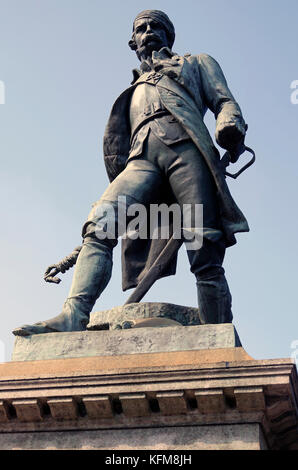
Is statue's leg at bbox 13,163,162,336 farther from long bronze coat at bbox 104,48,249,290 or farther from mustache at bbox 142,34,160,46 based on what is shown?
mustache at bbox 142,34,160,46

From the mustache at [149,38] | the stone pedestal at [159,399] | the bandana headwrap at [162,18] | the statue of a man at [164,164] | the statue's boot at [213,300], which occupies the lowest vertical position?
the stone pedestal at [159,399]

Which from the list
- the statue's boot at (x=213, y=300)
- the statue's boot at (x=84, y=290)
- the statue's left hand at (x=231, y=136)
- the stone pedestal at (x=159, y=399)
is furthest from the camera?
the statue's left hand at (x=231, y=136)

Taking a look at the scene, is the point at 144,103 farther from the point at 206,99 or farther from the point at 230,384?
the point at 230,384

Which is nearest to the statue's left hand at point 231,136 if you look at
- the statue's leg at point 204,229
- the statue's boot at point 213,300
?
the statue's leg at point 204,229

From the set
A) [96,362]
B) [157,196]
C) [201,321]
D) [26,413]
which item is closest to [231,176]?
[157,196]

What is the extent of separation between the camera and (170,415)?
7398mm

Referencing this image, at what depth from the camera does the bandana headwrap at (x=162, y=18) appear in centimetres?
1110

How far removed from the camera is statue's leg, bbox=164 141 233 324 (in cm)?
917

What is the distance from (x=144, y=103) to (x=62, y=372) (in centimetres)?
387

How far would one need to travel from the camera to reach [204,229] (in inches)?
368

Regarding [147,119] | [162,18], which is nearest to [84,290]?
[147,119]

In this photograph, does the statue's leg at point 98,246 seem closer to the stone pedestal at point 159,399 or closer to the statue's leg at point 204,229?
the statue's leg at point 204,229

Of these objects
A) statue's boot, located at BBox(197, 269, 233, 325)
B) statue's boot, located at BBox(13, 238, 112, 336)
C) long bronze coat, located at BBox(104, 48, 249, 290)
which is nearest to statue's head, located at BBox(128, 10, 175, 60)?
long bronze coat, located at BBox(104, 48, 249, 290)

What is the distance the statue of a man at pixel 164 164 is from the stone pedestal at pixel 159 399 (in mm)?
922
